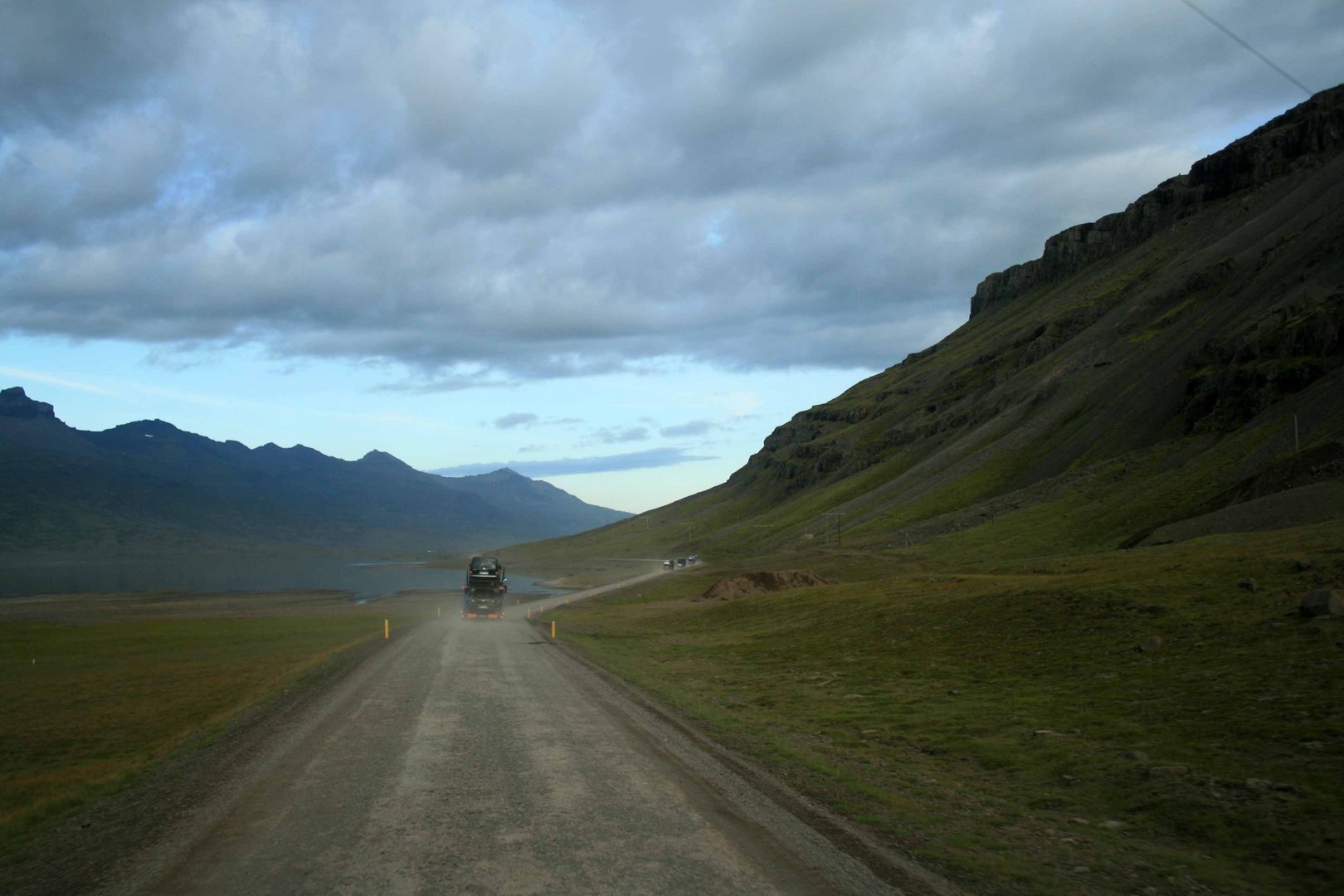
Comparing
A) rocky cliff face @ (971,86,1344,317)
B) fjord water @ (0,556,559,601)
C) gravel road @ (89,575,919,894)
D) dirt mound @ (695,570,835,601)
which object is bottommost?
fjord water @ (0,556,559,601)

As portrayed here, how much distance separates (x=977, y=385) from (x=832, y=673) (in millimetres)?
172107

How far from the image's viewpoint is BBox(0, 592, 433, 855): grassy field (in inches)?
650

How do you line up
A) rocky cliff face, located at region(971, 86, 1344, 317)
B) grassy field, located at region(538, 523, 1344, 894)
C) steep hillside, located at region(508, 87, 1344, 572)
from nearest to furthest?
grassy field, located at region(538, 523, 1344, 894) < steep hillside, located at region(508, 87, 1344, 572) < rocky cliff face, located at region(971, 86, 1344, 317)

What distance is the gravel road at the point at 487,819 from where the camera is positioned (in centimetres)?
826

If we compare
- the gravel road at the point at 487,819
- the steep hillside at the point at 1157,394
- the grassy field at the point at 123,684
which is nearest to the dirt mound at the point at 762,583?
the steep hillside at the point at 1157,394

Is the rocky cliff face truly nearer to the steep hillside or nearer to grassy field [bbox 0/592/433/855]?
the steep hillside

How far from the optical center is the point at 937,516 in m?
120

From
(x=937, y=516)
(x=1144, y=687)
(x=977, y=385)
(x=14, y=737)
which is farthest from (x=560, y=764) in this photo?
(x=977, y=385)

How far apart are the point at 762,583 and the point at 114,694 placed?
5211cm

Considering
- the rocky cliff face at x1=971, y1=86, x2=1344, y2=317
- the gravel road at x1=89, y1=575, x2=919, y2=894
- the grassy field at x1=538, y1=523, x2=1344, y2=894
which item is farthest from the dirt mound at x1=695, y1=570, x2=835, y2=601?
the rocky cliff face at x1=971, y1=86, x2=1344, y2=317

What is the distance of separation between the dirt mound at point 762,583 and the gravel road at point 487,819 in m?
54.7

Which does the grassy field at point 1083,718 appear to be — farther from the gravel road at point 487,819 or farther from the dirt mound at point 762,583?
the dirt mound at point 762,583

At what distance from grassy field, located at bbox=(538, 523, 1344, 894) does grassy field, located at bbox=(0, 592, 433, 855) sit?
11.9m

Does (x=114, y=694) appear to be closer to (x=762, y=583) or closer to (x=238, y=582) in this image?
(x=762, y=583)
